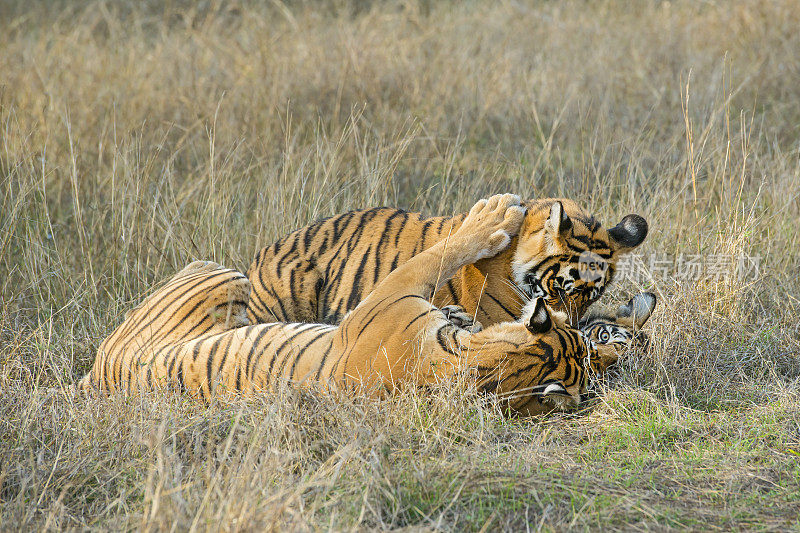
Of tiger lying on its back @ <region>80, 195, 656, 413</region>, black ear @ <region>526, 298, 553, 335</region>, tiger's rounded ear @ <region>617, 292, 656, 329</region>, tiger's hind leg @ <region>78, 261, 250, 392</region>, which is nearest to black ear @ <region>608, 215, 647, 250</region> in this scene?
tiger's rounded ear @ <region>617, 292, 656, 329</region>

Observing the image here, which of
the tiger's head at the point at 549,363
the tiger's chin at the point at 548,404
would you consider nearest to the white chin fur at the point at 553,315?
the tiger's head at the point at 549,363

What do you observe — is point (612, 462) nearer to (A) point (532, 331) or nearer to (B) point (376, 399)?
(A) point (532, 331)

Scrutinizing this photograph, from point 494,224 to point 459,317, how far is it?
44 cm

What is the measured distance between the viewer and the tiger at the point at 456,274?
3357 millimetres

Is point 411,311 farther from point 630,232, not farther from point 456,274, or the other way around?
point 630,232

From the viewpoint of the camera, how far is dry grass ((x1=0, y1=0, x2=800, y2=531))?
2.49 m

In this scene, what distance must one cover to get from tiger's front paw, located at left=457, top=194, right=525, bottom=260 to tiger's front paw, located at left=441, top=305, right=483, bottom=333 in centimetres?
24

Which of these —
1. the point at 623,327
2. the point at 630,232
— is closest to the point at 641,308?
the point at 623,327

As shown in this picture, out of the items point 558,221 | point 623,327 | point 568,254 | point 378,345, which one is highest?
point 558,221

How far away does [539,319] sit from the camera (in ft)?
9.87

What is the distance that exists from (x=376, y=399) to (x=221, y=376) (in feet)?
2.15

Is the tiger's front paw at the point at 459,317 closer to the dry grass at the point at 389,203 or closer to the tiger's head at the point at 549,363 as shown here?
the tiger's head at the point at 549,363

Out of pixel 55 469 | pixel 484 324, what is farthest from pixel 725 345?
pixel 55 469

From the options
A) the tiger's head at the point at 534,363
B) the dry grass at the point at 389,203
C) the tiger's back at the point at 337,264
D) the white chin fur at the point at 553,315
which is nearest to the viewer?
the dry grass at the point at 389,203
